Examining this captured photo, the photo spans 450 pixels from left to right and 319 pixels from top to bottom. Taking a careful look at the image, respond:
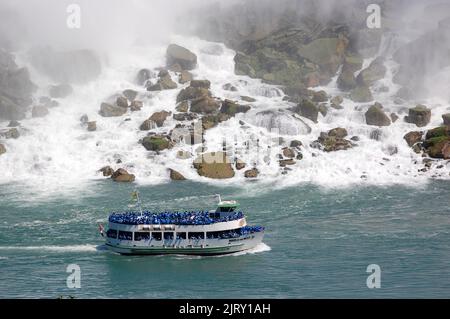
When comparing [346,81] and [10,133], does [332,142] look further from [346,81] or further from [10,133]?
[10,133]

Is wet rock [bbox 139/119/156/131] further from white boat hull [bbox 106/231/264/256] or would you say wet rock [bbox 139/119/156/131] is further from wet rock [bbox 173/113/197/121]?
white boat hull [bbox 106/231/264/256]

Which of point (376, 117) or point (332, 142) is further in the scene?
point (376, 117)

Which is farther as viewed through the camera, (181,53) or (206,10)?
(206,10)

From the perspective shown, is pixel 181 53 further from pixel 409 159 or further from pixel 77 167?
pixel 409 159

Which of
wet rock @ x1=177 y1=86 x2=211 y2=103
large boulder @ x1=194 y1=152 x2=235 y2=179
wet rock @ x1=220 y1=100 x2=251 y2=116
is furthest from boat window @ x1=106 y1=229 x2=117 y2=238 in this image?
wet rock @ x1=177 y1=86 x2=211 y2=103

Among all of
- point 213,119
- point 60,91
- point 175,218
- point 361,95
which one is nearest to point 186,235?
point 175,218

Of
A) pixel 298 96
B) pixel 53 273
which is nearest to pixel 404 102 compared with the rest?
pixel 298 96
